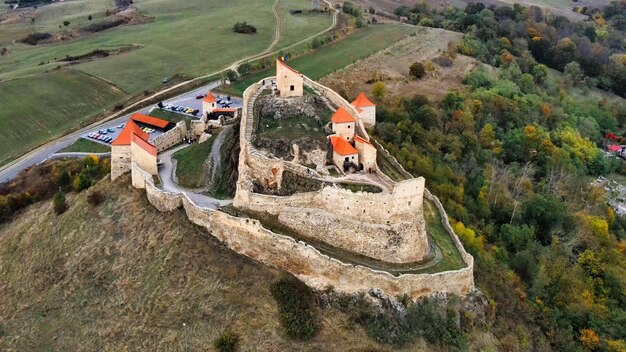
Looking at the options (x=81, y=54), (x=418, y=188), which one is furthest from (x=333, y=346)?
(x=81, y=54)

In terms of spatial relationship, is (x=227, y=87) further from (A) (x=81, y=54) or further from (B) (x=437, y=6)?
(B) (x=437, y=6)

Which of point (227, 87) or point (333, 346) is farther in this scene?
point (227, 87)

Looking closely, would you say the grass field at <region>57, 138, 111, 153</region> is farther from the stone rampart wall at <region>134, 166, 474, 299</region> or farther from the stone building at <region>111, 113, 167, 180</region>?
the stone rampart wall at <region>134, 166, 474, 299</region>

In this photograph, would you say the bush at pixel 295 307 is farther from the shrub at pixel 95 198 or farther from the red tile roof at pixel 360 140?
the shrub at pixel 95 198

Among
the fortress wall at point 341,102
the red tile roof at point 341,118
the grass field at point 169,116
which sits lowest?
the grass field at point 169,116

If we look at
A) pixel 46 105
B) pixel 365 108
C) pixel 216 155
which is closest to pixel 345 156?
pixel 216 155

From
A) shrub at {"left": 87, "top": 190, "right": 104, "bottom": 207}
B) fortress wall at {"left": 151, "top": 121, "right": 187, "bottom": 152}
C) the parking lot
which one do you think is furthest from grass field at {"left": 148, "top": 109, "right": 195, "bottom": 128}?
shrub at {"left": 87, "top": 190, "right": 104, "bottom": 207}

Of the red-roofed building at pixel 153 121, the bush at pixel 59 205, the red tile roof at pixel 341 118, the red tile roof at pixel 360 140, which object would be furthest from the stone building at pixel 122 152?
the red tile roof at pixel 360 140
